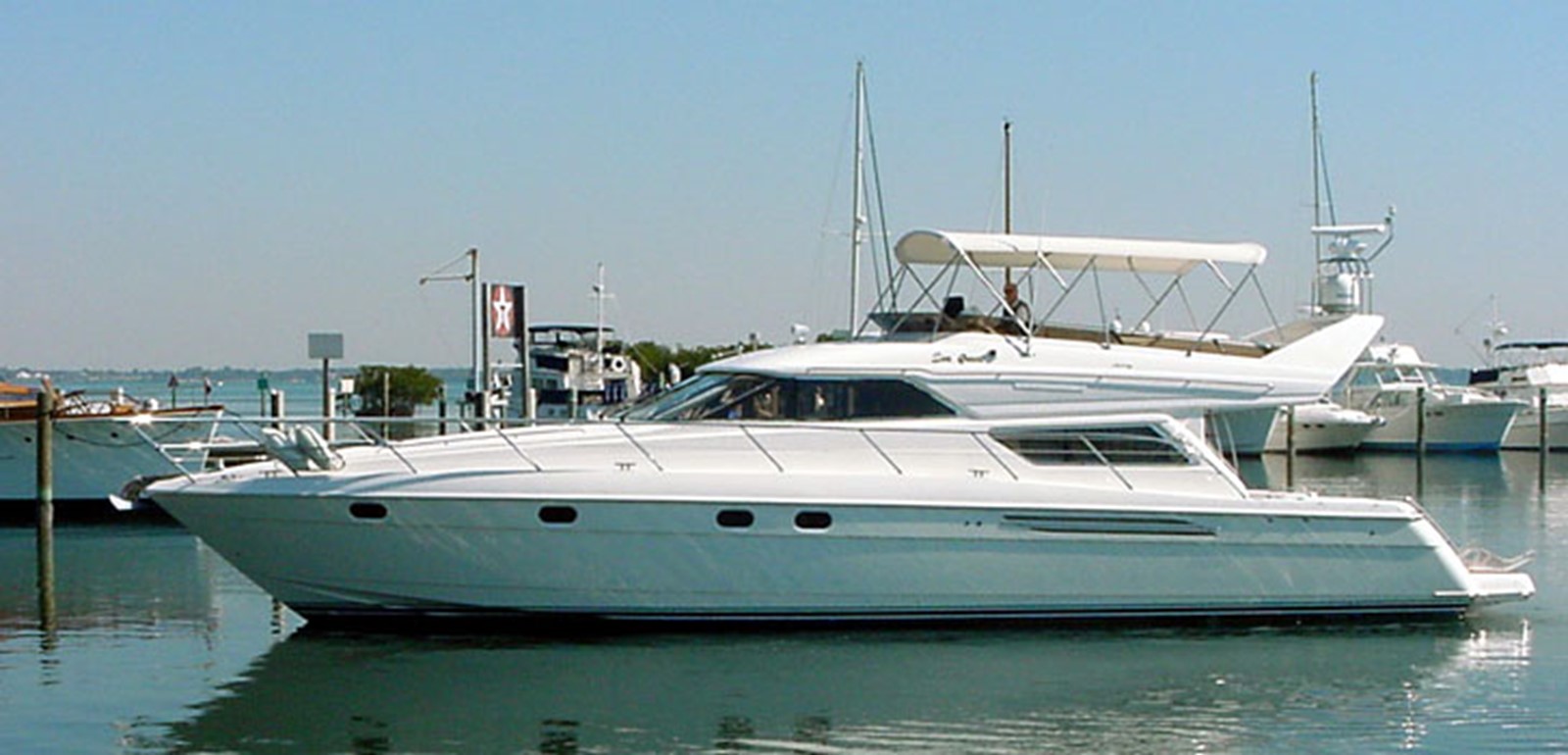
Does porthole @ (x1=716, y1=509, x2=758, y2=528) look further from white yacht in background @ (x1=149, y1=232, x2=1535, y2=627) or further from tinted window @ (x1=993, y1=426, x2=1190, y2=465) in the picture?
tinted window @ (x1=993, y1=426, x2=1190, y2=465)

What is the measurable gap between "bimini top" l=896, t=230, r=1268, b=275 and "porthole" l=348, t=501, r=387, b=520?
223 inches

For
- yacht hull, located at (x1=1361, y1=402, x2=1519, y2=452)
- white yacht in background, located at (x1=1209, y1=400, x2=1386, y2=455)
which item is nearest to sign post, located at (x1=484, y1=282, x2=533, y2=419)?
white yacht in background, located at (x1=1209, y1=400, x2=1386, y2=455)

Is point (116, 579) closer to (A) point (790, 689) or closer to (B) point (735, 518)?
(B) point (735, 518)

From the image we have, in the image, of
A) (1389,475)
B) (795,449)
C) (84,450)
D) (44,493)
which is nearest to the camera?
(795,449)

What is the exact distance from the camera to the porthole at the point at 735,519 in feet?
50.7

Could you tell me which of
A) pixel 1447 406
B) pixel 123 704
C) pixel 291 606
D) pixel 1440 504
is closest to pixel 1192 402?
pixel 291 606

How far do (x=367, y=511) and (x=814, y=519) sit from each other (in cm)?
364

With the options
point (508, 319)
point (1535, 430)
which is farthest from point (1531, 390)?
point (508, 319)

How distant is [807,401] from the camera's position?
16.5 meters

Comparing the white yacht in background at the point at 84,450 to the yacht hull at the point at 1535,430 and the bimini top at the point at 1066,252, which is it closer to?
the bimini top at the point at 1066,252

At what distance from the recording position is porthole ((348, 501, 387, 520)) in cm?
1541

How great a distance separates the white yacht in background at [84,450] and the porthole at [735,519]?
48.7ft

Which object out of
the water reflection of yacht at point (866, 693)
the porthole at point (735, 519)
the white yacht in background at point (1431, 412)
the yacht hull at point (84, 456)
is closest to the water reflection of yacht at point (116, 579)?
the yacht hull at point (84, 456)

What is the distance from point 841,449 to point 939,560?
125cm
